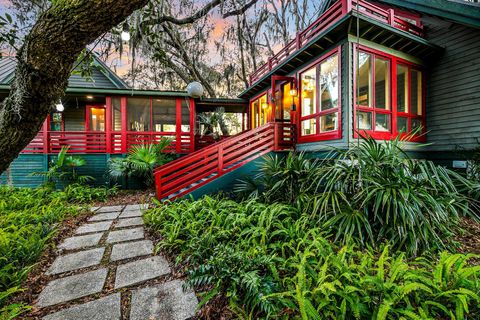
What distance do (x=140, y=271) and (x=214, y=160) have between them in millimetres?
3225

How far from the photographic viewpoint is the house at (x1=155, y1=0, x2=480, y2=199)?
4562 millimetres

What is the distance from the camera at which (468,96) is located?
490 cm

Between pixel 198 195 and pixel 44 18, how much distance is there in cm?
355

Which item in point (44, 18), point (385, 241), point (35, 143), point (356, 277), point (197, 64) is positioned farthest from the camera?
point (197, 64)

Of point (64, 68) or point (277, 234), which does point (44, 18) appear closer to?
point (64, 68)

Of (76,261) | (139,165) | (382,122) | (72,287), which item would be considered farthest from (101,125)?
(382,122)

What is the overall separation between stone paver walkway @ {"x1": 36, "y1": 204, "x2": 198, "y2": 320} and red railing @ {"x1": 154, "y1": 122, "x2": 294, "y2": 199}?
58.5 inches

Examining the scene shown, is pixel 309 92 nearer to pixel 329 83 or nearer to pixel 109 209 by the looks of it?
pixel 329 83

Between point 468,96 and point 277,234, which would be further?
point 468,96

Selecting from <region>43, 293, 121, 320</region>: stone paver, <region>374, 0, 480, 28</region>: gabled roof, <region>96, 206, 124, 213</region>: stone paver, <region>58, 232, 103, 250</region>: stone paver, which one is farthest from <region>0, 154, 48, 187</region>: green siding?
<region>374, 0, 480, 28</region>: gabled roof

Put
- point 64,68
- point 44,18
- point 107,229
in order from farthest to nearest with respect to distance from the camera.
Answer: point 107,229, point 64,68, point 44,18

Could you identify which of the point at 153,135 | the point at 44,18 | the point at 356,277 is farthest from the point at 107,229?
the point at 153,135

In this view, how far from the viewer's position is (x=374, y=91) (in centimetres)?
487

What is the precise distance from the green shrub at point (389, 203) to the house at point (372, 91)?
5.45ft
